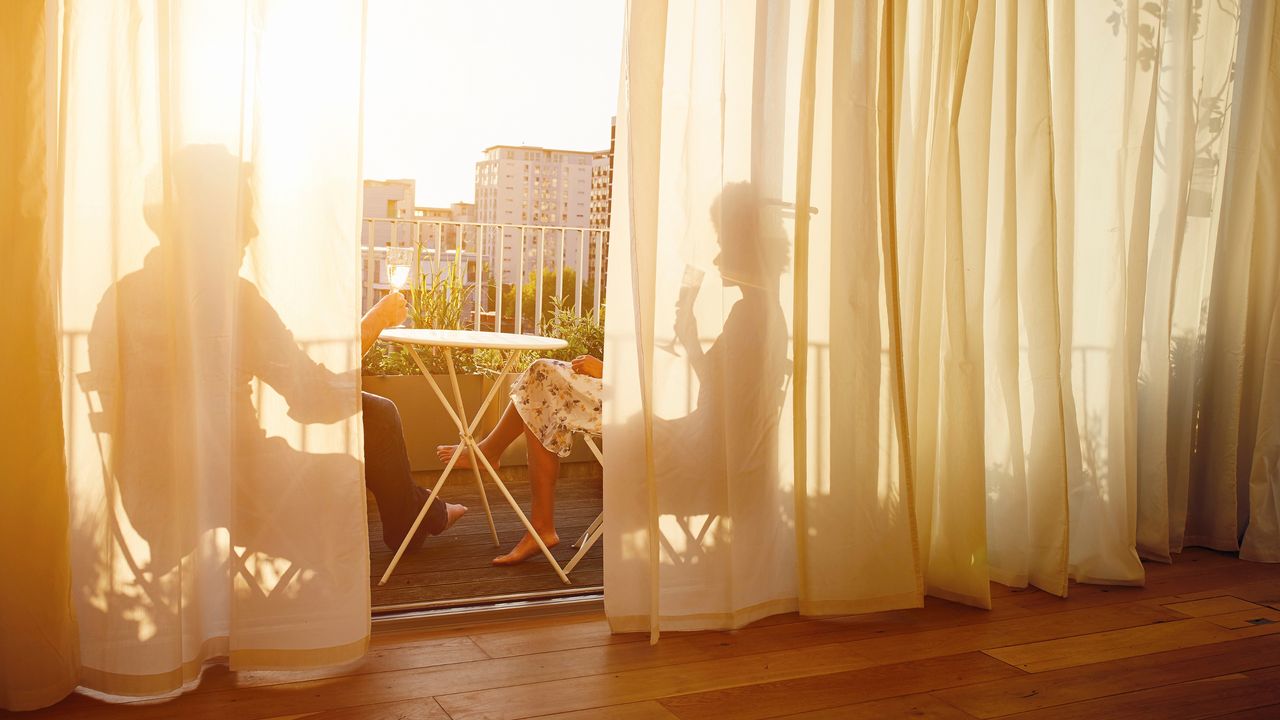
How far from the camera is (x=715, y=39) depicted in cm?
222

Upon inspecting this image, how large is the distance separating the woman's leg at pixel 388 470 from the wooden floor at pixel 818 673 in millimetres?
677

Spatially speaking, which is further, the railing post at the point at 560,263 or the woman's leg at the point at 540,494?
the railing post at the point at 560,263

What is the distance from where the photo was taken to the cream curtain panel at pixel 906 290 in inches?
88.2

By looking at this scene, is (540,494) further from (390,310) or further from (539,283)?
(539,283)

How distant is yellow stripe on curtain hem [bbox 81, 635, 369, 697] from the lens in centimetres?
178

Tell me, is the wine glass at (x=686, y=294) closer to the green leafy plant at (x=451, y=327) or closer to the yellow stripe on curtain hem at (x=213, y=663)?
the yellow stripe on curtain hem at (x=213, y=663)

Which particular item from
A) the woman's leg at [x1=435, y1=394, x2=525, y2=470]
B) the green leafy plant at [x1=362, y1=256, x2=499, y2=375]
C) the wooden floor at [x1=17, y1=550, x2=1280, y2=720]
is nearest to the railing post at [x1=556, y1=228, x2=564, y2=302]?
the green leafy plant at [x1=362, y1=256, x2=499, y2=375]

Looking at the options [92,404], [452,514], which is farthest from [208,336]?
[452,514]

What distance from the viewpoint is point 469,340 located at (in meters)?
2.60

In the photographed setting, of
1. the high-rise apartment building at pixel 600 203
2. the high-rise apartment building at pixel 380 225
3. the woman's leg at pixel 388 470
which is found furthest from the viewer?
the high-rise apartment building at pixel 600 203

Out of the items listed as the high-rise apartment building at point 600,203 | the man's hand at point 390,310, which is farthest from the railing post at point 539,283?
the man's hand at point 390,310

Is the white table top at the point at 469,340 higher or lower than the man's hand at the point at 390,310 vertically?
lower

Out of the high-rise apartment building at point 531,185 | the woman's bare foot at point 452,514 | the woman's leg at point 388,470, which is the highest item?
the high-rise apartment building at point 531,185

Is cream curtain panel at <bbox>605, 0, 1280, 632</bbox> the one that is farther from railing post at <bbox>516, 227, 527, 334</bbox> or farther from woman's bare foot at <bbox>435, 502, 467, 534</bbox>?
railing post at <bbox>516, 227, 527, 334</bbox>
